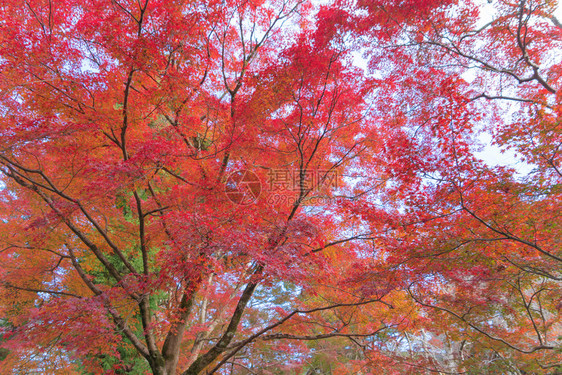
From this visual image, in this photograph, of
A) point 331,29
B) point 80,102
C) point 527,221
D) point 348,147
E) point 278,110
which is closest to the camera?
point 527,221

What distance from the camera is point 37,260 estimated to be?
5641mm

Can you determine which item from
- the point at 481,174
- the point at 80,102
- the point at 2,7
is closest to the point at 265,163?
the point at 80,102

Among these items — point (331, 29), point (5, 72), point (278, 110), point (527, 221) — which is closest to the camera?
point (527, 221)

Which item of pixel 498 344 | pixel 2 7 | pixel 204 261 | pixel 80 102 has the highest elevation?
pixel 2 7

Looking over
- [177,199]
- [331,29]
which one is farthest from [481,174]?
[177,199]

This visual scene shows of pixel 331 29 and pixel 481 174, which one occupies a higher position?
pixel 331 29

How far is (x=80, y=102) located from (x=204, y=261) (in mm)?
3142

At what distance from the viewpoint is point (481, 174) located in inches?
134

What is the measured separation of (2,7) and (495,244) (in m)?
9.00

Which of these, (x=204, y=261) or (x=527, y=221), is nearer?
(x=527, y=221)

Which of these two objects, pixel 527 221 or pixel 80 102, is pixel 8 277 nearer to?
pixel 80 102

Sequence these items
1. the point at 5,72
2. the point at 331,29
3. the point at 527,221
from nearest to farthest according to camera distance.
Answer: the point at 527,221 → the point at 5,72 → the point at 331,29

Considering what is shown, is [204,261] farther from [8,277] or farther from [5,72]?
[8,277]

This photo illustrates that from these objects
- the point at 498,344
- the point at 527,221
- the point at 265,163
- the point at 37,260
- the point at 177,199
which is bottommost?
the point at 498,344
